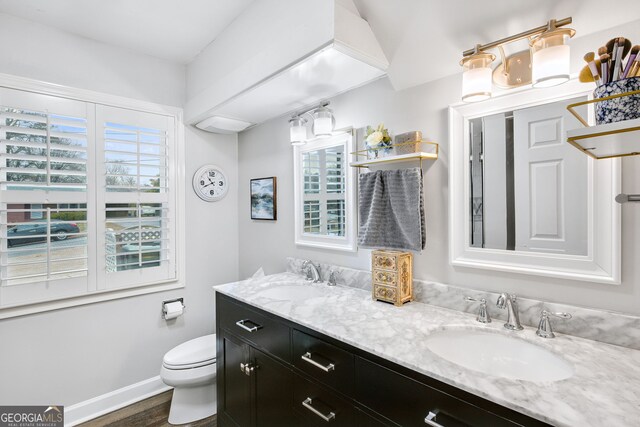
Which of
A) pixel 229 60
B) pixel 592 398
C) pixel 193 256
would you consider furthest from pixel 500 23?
pixel 193 256

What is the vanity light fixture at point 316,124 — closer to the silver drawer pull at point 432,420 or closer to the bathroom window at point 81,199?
the bathroom window at point 81,199

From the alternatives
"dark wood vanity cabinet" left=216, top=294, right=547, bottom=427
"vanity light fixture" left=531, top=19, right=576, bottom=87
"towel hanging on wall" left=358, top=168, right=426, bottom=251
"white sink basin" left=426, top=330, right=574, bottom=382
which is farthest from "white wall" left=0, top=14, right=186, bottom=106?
"white sink basin" left=426, top=330, right=574, bottom=382

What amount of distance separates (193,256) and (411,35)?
A: 230 cm

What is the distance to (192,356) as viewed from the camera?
6.93ft

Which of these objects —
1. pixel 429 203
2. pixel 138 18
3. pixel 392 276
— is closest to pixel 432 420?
pixel 392 276

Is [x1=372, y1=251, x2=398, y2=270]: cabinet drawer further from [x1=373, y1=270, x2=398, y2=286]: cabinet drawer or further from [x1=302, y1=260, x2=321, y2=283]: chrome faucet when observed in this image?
[x1=302, y1=260, x2=321, y2=283]: chrome faucet

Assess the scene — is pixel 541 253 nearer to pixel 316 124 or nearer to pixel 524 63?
pixel 524 63

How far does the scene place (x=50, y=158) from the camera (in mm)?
1976

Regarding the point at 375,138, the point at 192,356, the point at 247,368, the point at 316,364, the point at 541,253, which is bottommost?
the point at 192,356

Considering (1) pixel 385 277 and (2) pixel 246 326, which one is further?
(2) pixel 246 326

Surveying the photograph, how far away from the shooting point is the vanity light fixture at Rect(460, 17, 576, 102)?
3.42 ft

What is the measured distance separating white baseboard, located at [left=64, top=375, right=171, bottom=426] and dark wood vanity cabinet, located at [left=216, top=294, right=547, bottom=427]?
0.80 m

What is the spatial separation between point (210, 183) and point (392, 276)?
1906mm

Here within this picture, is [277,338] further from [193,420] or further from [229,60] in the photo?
[229,60]
